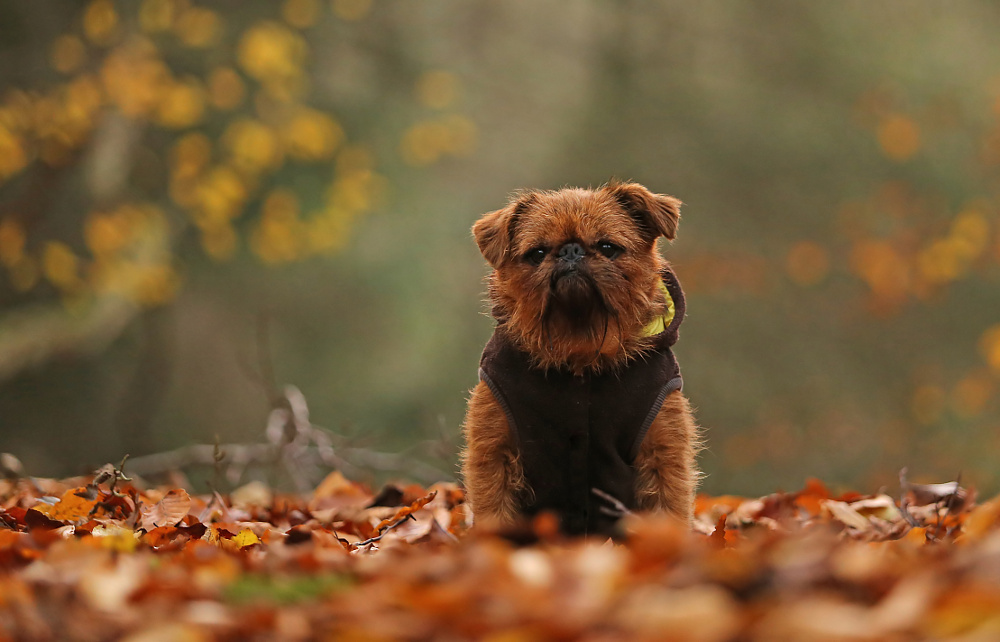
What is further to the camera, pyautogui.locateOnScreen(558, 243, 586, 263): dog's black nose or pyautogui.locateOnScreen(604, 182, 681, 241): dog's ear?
pyautogui.locateOnScreen(604, 182, 681, 241): dog's ear

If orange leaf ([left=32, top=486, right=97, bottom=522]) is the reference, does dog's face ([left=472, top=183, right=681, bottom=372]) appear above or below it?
above

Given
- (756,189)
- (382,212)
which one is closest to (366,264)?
(382,212)

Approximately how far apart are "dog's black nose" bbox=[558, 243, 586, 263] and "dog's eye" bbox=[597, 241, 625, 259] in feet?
0.26

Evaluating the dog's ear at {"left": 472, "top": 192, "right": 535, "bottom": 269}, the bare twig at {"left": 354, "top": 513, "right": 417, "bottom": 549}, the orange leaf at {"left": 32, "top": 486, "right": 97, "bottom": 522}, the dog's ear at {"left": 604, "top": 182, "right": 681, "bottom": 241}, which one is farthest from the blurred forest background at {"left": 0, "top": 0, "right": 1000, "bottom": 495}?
the dog's ear at {"left": 604, "top": 182, "right": 681, "bottom": 241}

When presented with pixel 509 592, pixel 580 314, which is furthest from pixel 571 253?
pixel 509 592

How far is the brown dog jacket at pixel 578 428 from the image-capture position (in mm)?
3504

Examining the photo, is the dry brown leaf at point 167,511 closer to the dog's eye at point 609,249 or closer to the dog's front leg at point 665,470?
the dog's front leg at point 665,470

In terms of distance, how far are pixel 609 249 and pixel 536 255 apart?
287 mm

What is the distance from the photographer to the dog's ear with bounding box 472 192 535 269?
12.2 ft

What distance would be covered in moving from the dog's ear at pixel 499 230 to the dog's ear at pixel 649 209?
374 millimetres

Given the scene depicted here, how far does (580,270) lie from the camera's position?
3.50 metres

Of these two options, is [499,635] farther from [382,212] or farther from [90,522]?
[382,212]

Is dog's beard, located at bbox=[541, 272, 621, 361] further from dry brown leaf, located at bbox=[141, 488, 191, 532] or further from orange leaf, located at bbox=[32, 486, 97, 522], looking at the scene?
orange leaf, located at bbox=[32, 486, 97, 522]

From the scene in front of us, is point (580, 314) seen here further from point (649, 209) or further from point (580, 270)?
point (649, 209)
